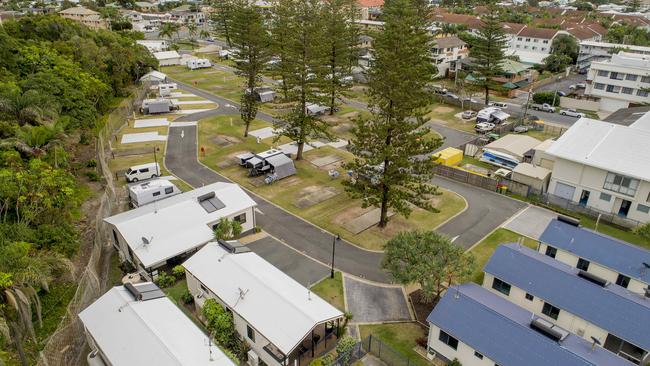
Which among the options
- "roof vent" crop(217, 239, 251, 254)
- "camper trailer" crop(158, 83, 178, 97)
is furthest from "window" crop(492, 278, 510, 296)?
"camper trailer" crop(158, 83, 178, 97)

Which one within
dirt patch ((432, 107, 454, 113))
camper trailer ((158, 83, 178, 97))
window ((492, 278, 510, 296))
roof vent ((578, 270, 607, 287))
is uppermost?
camper trailer ((158, 83, 178, 97))

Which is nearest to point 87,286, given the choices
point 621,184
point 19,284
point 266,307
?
point 19,284

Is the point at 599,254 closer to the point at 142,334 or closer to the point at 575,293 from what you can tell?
the point at 575,293

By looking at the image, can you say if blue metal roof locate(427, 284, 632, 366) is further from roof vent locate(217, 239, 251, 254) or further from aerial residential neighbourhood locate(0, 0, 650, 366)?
roof vent locate(217, 239, 251, 254)

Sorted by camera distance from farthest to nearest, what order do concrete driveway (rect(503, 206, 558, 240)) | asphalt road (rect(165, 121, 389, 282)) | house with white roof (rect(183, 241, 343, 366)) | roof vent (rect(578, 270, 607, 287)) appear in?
1. concrete driveway (rect(503, 206, 558, 240))
2. asphalt road (rect(165, 121, 389, 282))
3. roof vent (rect(578, 270, 607, 287))
4. house with white roof (rect(183, 241, 343, 366))

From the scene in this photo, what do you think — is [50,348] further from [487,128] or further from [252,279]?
[487,128]

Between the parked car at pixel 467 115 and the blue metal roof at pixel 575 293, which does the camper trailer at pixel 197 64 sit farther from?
the blue metal roof at pixel 575 293
